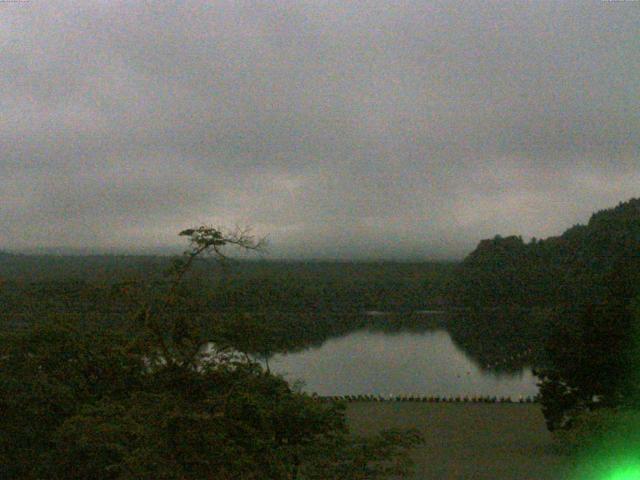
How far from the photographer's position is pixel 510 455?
11969 mm

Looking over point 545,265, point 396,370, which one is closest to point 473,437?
point 396,370

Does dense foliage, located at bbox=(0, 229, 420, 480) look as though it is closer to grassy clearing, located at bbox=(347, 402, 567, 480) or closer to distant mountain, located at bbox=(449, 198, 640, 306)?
grassy clearing, located at bbox=(347, 402, 567, 480)

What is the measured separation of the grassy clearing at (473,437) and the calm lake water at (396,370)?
2.72 m

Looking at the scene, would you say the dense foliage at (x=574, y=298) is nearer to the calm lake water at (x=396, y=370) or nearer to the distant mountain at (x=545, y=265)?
the distant mountain at (x=545, y=265)

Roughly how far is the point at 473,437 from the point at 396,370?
13.4 m

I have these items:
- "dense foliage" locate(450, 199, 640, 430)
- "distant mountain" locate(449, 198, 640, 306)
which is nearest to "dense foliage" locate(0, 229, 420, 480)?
"dense foliage" locate(450, 199, 640, 430)

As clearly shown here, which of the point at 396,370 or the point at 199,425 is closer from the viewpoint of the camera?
the point at 199,425

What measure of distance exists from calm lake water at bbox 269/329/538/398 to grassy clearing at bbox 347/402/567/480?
2716 mm

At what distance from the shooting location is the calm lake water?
2180cm

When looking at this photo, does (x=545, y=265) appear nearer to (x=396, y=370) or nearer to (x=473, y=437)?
(x=396, y=370)

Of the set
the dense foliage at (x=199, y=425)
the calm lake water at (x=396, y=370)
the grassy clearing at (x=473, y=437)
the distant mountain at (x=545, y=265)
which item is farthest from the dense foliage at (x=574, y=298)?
the dense foliage at (x=199, y=425)

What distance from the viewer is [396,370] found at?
88.7ft

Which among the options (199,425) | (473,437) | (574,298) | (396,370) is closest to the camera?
(199,425)

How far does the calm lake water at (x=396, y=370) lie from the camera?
21.8 meters
